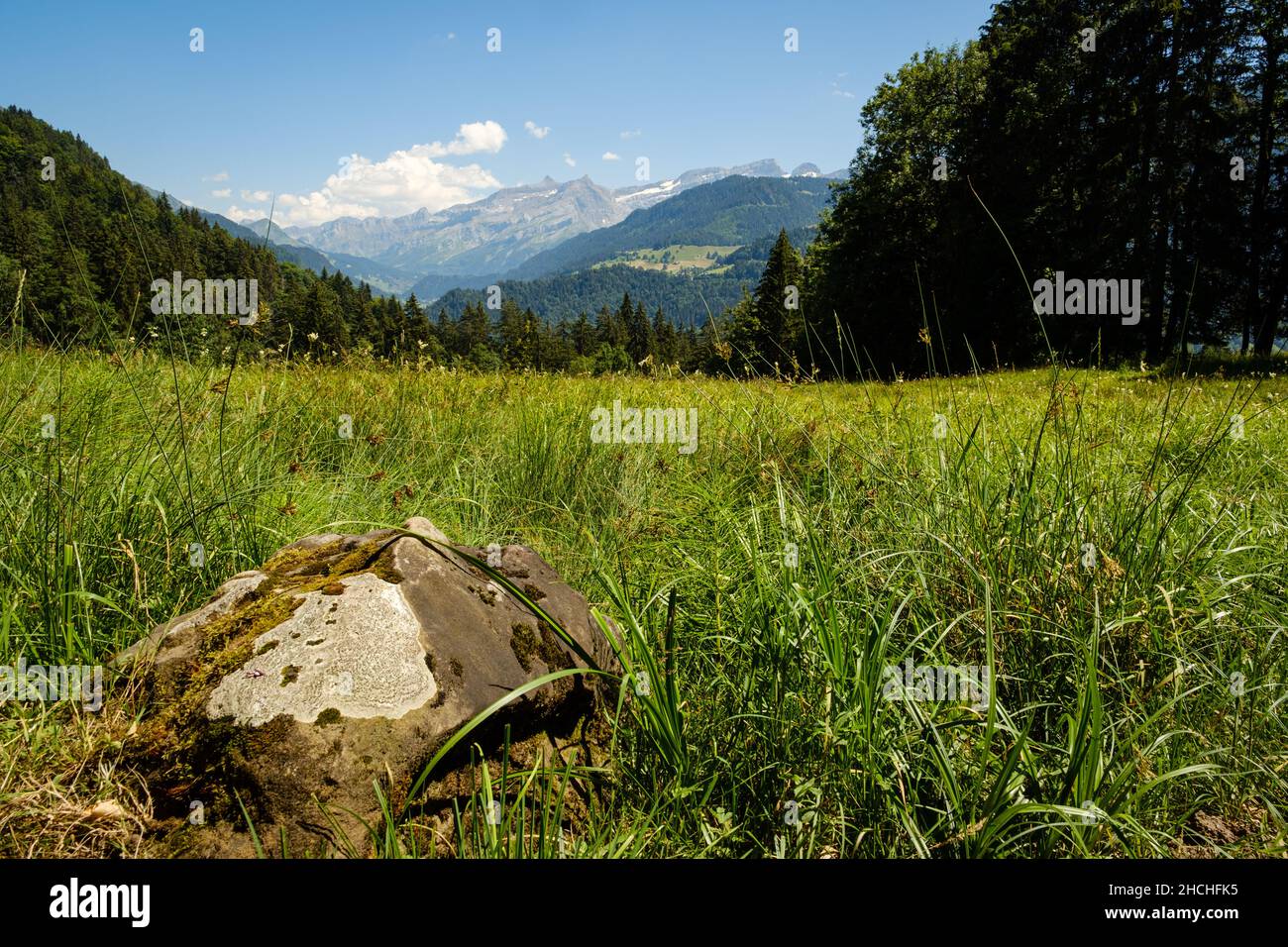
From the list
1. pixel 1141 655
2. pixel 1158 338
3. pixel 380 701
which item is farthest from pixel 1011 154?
pixel 380 701

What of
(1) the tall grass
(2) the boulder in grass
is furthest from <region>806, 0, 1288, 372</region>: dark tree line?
(2) the boulder in grass

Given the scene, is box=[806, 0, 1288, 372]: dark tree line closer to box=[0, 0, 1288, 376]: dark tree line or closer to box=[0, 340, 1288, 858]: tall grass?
box=[0, 0, 1288, 376]: dark tree line

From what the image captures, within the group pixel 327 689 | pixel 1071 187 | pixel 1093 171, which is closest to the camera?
pixel 327 689

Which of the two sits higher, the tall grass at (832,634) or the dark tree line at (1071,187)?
the dark tree line at (1071,187)

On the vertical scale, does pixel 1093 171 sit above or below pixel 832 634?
above

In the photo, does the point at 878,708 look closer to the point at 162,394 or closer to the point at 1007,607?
the point at 1007,607

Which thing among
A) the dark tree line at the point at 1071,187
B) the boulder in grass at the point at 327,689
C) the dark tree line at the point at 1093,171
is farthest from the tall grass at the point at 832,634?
the dark tree line at the point at 1093,171

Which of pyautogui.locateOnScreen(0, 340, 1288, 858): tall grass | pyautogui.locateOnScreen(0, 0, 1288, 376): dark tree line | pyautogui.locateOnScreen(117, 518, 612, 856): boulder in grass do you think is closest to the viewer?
pyautogui.locateOnScreen(117, 518, 612, 856): boulder in grass

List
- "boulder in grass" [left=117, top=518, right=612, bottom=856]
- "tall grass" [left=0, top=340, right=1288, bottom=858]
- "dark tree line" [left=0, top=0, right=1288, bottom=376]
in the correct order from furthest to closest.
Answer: "dark tree line" [left=0, top=0, right=1288, bottom=376] → "tall grass" [left=0, top=340, right=1288, bottom=858] → "boulder in grass" [left=117, top=518, right=612, bottom=856]

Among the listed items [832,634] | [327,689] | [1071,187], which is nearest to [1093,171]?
[1071,187]

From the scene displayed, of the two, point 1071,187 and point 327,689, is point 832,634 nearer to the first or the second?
point 327,689

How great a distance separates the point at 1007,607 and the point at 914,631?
14.6 inches

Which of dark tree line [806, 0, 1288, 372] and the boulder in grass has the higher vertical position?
dark tree line [806, 0, 1288, 372]

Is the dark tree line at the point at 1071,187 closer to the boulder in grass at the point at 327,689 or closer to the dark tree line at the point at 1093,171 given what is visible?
the dark tree line at the point at 1093,171
